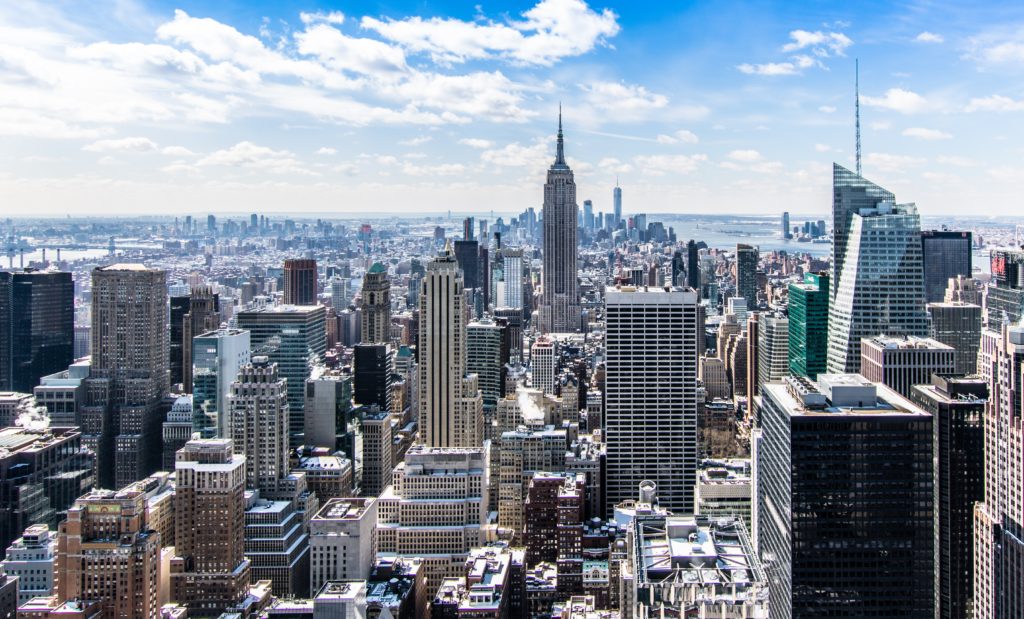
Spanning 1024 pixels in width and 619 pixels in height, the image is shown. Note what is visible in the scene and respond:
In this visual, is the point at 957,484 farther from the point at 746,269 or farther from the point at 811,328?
the point at 746,269

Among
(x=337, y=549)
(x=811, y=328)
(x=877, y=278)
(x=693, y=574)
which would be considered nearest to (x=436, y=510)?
(x=337, y=549)

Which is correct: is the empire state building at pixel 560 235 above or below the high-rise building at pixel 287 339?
above

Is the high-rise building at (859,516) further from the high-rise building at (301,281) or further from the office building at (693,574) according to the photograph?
the high-rise building at (301,281)

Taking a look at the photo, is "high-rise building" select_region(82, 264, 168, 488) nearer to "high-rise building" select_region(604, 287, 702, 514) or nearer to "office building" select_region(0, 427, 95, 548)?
"office building" select_region(0, 427, 95, 548)

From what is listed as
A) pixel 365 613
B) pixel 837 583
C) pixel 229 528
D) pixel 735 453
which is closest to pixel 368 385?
pixel 735 453

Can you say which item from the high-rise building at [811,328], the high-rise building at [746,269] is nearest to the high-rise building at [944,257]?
the high-rise building at [811,328]

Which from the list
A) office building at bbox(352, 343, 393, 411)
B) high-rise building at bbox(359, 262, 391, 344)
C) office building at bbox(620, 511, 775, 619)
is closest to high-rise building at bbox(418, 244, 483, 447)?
office building at bbox(352, 343, 393, 411)
